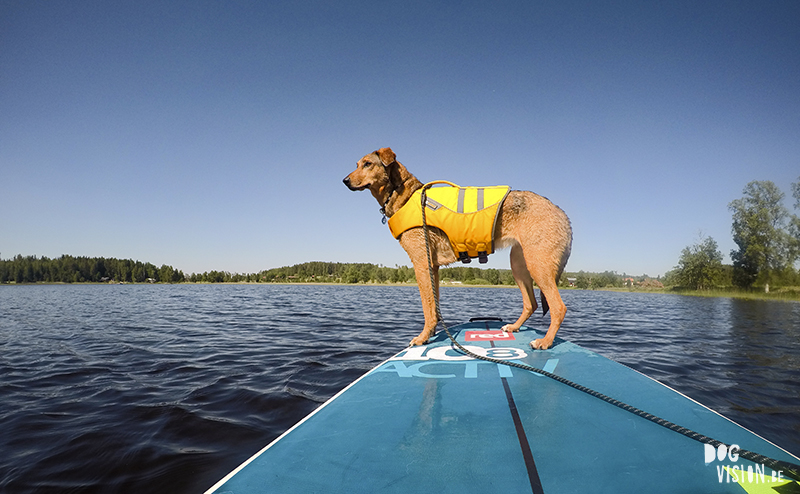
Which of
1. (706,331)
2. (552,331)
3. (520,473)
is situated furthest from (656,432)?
(706,331)

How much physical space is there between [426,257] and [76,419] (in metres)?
4.50

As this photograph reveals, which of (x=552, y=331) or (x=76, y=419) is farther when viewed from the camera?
(x=552, y=331)

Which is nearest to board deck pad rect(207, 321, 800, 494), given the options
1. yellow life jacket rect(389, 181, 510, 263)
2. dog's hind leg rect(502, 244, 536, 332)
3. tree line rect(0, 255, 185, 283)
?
yellow life jacket rect(389, 181, 510, 263)

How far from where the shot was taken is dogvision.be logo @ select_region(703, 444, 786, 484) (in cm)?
167

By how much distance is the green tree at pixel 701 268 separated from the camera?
57.8 meters

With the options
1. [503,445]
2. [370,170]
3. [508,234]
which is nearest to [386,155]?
[370,170]

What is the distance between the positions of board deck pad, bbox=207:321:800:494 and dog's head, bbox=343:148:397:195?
3011 millimetres

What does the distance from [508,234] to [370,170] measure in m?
2.26

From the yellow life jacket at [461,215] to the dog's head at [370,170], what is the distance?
0.61 m

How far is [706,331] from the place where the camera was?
1143 centimetres

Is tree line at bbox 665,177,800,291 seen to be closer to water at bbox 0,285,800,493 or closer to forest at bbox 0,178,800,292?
forest at bbox 0,178,800,292

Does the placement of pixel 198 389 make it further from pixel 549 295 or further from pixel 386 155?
pixel 549 295

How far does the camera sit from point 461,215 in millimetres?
5109

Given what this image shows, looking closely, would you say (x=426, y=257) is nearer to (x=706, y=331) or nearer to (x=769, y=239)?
(x=706, y=331)
